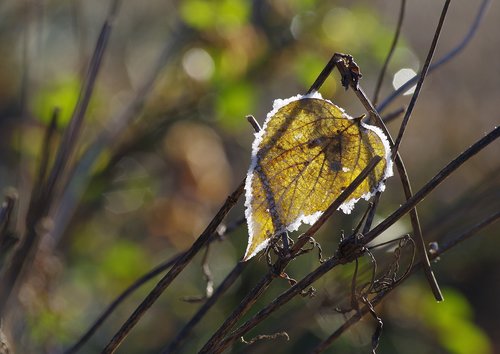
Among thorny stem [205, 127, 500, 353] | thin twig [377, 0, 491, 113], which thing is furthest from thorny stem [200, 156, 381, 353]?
thin twig [377, 0, 491, 113]

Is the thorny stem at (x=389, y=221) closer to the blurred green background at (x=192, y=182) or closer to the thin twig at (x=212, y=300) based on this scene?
the thin twig at (x=212, y=300)

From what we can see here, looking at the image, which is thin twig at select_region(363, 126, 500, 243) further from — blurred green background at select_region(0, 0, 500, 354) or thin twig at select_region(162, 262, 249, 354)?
blurred green background at select_region(0, 0, 500, 354)

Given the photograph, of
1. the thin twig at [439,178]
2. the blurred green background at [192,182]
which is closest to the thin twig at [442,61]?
the blurred green background at [192,182]

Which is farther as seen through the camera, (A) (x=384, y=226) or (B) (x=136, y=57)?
(B) (x=136, y=57)

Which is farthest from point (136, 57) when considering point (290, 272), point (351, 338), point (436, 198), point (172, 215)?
point (351, 338)

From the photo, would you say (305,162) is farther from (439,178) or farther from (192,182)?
(192,182)

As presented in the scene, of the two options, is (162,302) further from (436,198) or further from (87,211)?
(436,198)
